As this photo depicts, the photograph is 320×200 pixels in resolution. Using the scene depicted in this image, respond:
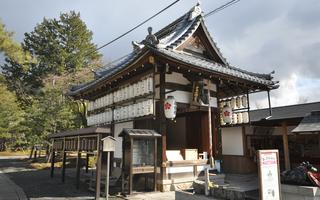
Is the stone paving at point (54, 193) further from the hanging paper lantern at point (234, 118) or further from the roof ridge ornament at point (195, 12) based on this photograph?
the roof ridge ornament at point (195, 12)

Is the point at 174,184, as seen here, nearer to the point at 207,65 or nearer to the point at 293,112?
the point at 207,65

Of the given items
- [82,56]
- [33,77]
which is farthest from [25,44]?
[82,56]

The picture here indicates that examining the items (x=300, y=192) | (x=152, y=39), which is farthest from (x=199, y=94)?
(x=300, y=192)

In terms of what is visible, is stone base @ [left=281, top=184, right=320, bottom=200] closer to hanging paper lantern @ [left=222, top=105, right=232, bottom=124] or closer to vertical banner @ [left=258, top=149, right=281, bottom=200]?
vertical banner @ [left=258, top=149, right=281, bottom=200]

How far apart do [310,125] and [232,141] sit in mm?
6396

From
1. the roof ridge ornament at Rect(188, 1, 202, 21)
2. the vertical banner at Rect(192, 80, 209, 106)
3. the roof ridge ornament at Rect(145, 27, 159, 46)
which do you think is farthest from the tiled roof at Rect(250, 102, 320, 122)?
the roof ridge ornament at Rect(145, 27, 159, 46)

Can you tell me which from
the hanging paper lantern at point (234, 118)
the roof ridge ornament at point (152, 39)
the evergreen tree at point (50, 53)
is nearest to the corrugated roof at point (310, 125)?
the hanging paper lantern at point (234, 118)

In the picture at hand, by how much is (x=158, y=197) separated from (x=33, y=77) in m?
45.5

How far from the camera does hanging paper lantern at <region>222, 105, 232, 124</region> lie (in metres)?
15.7

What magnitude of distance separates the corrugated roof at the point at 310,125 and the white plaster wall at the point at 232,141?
17.1ft

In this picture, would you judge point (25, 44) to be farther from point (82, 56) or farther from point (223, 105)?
point (223, 105)

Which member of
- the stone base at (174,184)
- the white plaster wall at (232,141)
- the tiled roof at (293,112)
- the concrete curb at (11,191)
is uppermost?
the tiled roof at (293,112)

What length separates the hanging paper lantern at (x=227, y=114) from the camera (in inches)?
618

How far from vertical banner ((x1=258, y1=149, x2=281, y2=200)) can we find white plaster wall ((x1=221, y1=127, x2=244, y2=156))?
28.7 feet
